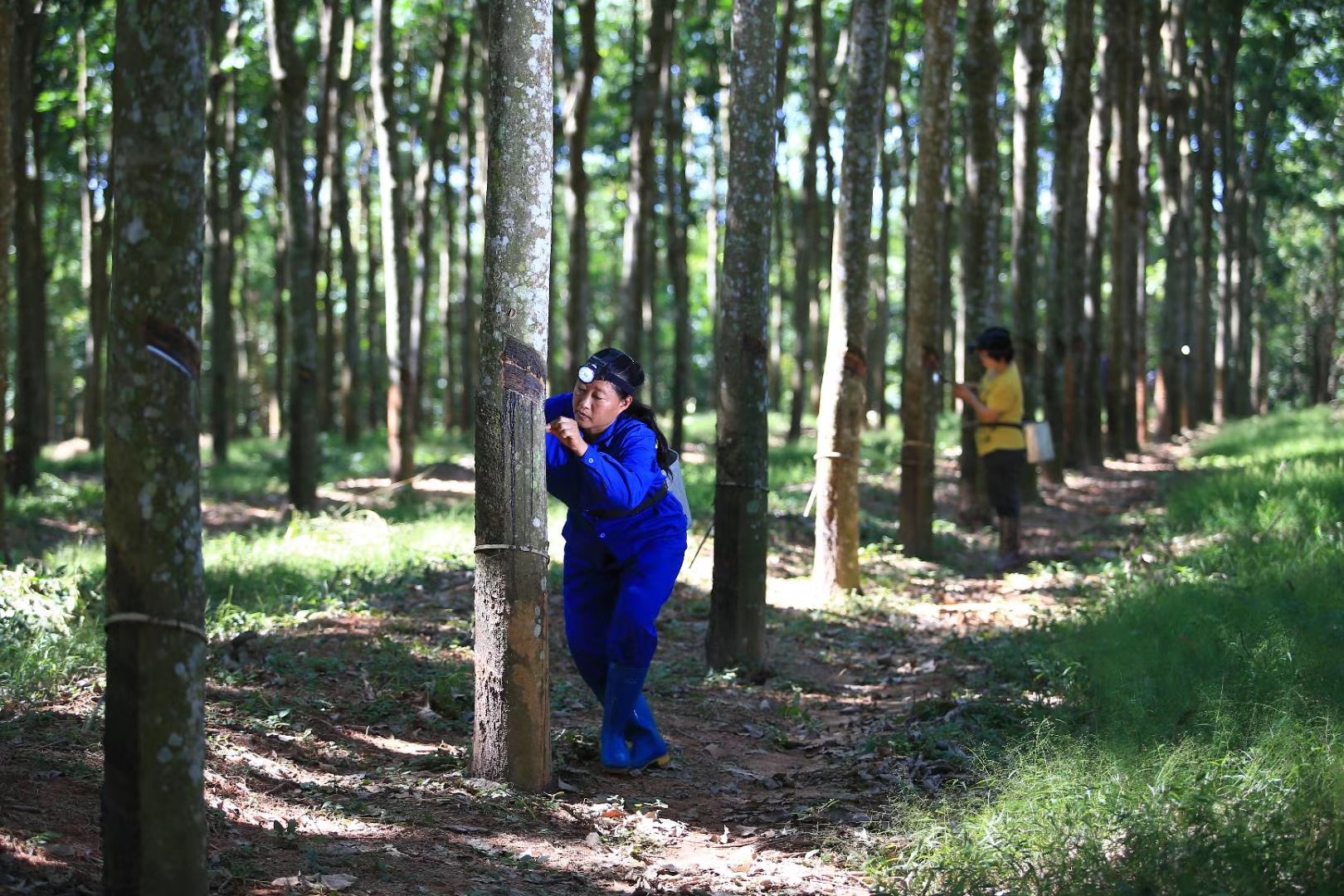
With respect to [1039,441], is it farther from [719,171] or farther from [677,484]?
[719,171]

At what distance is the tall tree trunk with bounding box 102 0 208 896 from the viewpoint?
3.34 m

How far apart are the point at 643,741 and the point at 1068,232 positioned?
13.4 meters

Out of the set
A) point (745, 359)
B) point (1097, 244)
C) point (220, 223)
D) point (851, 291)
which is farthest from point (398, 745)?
point (1097, 244)

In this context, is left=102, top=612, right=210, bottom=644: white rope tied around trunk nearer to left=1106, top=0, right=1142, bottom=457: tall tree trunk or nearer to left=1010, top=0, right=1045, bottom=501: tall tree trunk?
left=1010, top=0, right=1045, bottom=501: tall tree trunk

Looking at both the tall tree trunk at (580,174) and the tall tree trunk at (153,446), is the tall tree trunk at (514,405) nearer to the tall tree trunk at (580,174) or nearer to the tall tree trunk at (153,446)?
the tall tree trunk at (153,446)

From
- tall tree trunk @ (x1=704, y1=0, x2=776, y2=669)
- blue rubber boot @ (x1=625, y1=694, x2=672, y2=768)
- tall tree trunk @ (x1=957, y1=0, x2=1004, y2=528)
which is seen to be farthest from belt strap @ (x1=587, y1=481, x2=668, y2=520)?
tall tree trunk @ (x1=957, y1=0, x2=1004, y2=528)

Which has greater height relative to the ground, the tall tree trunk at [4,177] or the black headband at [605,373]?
the tall tree trunk at [4,177]

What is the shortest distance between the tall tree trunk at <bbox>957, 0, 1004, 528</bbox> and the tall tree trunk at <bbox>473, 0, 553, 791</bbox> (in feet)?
28.9

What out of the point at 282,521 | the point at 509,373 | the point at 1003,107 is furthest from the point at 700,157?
the point at 509,373

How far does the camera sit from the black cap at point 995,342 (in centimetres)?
1109

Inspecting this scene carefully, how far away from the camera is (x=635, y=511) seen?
18.1ft

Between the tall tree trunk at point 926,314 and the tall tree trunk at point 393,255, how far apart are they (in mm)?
6473

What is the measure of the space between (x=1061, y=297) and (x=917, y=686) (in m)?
11.2

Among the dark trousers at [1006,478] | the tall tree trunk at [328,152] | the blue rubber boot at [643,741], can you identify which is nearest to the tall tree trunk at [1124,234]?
the dark trousers at [1006,478]
